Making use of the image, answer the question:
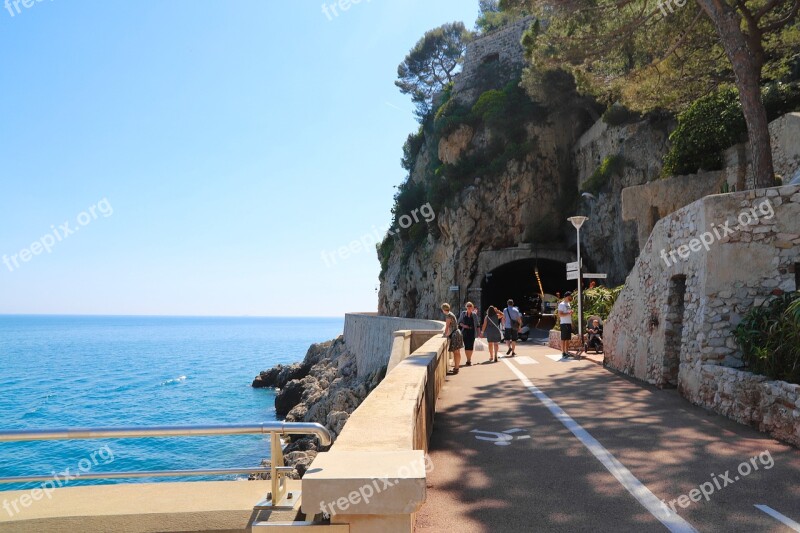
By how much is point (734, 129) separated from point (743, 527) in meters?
17.6

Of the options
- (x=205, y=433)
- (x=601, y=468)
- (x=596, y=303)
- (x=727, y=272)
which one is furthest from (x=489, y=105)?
(x=205, y=433)

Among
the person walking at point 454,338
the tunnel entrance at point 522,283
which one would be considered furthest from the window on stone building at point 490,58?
the person walking at point 454,338

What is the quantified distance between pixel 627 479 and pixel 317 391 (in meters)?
28.8

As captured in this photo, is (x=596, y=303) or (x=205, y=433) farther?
(x=596, y=303)

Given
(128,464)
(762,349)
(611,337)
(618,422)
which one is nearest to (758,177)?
(611,337)

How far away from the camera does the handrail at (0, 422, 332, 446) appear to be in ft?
11.9

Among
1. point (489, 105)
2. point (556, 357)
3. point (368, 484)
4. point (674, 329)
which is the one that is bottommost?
point (556, 357)

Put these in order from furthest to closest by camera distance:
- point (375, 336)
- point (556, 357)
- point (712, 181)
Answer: point (375, 336) < point (712, 181) < point (556, 357)

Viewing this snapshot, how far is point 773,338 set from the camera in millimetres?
7609

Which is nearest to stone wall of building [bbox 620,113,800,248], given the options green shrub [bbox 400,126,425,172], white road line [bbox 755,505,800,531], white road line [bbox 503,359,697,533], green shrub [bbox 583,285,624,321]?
green shrub [bbox 583,285,624,321]

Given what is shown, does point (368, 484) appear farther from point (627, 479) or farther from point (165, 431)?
point (627, 479)

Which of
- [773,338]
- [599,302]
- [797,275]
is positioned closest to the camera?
[773,338]

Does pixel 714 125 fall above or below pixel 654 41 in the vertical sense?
below

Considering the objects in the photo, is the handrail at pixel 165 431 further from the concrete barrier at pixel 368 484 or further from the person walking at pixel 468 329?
the person walking at pixel 468 329
